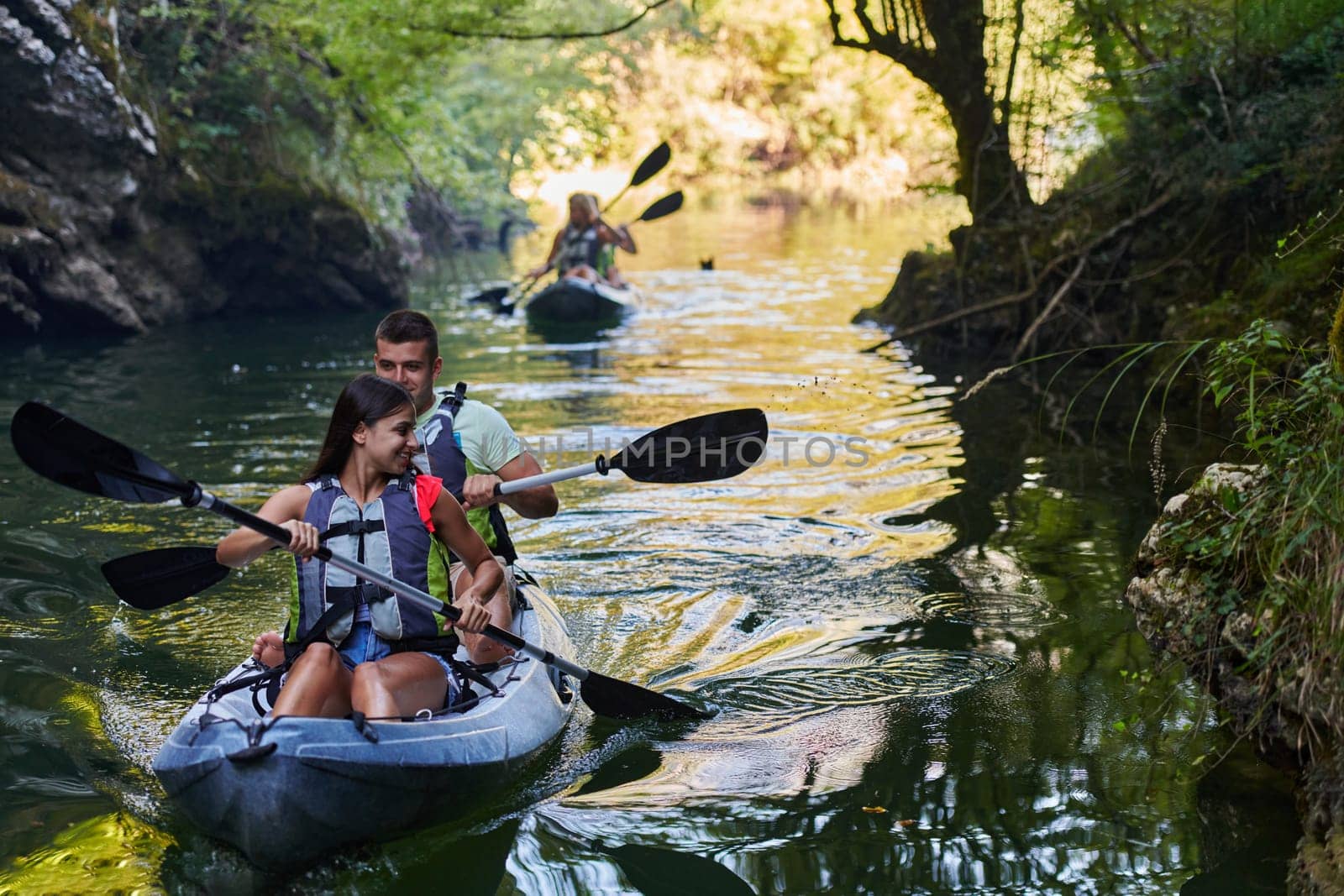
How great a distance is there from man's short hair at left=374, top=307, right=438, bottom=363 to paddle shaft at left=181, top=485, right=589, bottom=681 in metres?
0.81

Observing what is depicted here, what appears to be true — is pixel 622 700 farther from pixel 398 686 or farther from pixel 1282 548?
pixel 1282 548

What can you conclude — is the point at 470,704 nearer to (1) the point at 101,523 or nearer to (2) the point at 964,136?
(1) the point at 101,523

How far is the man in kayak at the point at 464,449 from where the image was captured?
13.1 ft

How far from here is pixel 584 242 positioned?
13.9 metres

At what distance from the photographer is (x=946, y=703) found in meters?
4.20

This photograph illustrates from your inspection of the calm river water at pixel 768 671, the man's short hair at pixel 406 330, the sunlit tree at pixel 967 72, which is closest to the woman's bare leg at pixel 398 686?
the calm river water at pixel 768 671

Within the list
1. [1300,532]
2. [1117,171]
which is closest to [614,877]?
[1300,532]

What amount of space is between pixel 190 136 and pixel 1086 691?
12.2m

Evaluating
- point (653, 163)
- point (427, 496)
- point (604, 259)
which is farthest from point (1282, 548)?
point (604, 259)

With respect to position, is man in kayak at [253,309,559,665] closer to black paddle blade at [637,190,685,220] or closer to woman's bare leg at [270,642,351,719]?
woman's bare leg at [270,642,351,719]

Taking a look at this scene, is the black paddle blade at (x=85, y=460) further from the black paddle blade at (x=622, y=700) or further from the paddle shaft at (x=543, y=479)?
the black paddle blade at (x=622, y=700)

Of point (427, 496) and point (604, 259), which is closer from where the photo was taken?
point (427, 496)

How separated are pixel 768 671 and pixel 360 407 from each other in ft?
6.16

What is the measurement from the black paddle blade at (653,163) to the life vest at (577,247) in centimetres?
114
